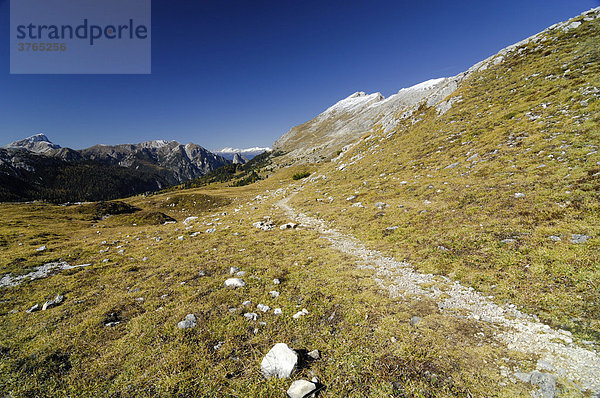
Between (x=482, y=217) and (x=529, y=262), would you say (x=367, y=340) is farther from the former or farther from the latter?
(x=482, y=217)

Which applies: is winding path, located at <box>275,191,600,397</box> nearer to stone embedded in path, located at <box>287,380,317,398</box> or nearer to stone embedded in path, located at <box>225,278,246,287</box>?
stone embedded in path, located at <box>287,380,317,398</box>

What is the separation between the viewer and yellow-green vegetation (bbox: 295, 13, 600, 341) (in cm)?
834

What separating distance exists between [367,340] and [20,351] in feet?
40.3

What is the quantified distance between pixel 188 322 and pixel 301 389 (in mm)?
5361

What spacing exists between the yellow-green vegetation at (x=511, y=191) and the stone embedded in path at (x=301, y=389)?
762 centimetres

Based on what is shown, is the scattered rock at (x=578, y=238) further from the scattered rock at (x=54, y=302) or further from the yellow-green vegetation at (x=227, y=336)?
the scattered rock at (x=54, y=302)

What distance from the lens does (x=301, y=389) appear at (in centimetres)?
526

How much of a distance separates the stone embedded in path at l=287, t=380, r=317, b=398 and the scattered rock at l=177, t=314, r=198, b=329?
4814mm

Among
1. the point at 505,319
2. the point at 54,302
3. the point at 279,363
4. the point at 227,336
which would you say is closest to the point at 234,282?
the point at 227,336

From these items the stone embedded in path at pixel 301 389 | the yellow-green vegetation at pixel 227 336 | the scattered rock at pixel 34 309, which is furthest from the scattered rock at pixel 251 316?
the scattered rock at pixel 34 309

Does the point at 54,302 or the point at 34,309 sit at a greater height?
the point at 54,302

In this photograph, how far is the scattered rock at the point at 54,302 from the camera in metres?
10.5

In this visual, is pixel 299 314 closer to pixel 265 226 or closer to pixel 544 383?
pixel 544 383

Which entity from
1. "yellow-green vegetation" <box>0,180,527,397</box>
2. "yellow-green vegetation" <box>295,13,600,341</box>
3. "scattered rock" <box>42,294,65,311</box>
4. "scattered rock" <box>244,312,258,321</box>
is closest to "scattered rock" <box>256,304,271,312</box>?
"yellow-green vegetation" <box>0,180,527,397</box>
